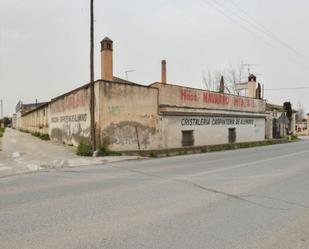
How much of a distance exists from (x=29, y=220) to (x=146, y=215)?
1.94 m

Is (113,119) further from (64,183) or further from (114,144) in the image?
(64,183)

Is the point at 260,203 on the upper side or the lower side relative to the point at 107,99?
lower

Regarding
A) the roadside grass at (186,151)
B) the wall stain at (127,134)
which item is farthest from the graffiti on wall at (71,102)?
the roadside grass at (186,151)

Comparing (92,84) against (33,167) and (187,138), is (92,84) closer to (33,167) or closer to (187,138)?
(33,167)

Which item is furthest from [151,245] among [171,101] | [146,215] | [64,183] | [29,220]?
[171,101]

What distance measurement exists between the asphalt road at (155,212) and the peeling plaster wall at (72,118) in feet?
31.2

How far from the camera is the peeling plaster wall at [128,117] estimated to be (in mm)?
17656

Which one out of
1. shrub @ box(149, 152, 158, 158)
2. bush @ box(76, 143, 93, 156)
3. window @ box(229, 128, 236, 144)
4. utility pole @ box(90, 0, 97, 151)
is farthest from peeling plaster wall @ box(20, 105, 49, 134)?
shrub @ box(149, 152, 158, 158)

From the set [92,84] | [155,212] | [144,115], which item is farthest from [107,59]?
[155,212]

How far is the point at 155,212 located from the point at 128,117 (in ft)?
42.5

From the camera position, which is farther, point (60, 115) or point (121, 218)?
point (60, 115)

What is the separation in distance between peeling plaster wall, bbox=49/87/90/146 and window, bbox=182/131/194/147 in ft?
22.3

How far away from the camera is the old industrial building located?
58.9 ft

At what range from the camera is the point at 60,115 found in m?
26.4
